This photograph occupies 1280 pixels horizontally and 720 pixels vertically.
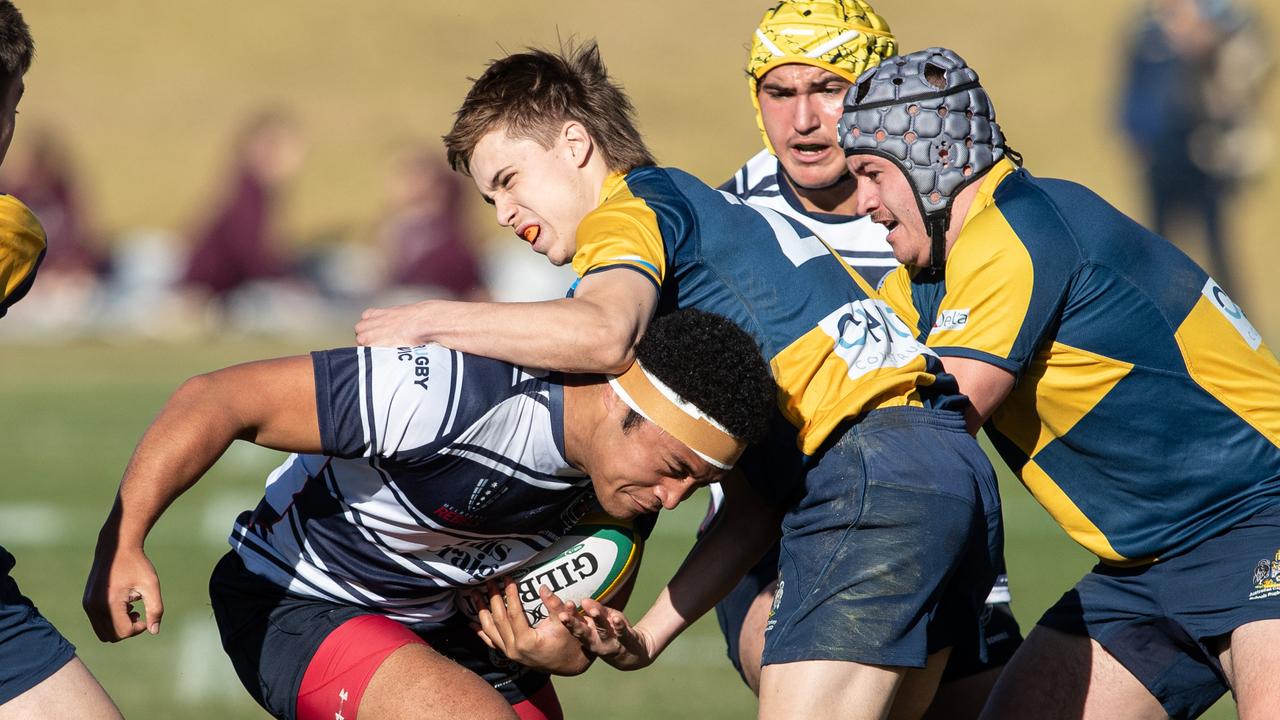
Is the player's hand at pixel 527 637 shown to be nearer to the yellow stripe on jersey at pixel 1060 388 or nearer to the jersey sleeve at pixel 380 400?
the jersey sleeve at pixel 380 400

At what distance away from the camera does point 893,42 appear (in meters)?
5.47

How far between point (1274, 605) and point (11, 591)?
3194 mm

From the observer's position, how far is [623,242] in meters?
3.84

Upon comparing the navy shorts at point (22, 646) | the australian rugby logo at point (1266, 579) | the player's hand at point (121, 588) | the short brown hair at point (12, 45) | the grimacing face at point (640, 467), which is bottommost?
the navy shorts at point (22, 646)

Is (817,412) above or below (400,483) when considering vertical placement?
above

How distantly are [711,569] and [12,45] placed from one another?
2.28m

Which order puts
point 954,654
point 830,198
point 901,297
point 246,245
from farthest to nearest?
1. point 246,245
2. point 830,198
3. point 954,654
4. point 901,297

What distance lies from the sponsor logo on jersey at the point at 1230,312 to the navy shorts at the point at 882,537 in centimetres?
88

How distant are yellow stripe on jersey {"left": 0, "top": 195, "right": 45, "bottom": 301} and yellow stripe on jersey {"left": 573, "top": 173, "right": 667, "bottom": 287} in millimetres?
1346

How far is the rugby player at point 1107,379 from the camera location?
4.03 metres

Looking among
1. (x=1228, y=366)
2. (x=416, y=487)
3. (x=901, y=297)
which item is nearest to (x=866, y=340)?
(x=901, y=297)

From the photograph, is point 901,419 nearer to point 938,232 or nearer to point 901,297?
point 938,232

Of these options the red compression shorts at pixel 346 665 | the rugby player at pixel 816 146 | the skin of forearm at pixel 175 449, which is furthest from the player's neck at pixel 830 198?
the skin of forearm at pixel 175 449

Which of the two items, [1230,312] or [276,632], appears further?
[1230,312]
